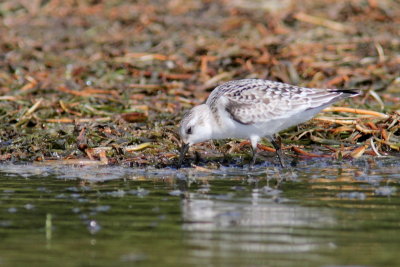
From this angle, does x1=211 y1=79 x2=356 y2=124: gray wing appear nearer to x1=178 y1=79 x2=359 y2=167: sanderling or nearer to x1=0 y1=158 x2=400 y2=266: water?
x1=178 y1=79 x2=359 y2=167: sanderling

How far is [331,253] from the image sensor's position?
234 inches

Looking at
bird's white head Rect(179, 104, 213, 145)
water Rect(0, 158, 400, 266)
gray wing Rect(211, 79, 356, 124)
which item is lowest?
water Rect(0, 158, 400, 266)

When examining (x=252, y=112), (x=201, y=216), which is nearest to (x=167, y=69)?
(x=252, y=112)

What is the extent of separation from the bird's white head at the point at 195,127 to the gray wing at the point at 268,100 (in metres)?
0.29

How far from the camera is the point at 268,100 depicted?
34.6 feet

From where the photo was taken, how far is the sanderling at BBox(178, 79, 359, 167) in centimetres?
1047

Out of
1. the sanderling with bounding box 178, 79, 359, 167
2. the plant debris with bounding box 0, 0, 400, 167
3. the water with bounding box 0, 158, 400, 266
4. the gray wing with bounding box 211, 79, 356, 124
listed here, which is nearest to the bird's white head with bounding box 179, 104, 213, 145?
the sanderling with bounding box 178, 79, 359, 167

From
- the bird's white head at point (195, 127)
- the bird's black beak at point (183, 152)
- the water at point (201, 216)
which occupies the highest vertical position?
the bird's white head at point (195, 127)

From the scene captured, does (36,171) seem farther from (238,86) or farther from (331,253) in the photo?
(331,253)

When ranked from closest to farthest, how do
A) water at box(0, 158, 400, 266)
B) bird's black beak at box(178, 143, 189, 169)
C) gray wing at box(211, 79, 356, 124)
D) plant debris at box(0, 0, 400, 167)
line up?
water at box(0, 158, 400, 266) < gray wing at box(211, 79, 356, 124) < bird's black beak at box(178, 143, 189, 169) < plant debris at box(0, 0, 400, 167)

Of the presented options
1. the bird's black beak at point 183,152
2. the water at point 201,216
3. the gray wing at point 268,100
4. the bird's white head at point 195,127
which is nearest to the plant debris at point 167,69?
the bird's black beak at point 183,152

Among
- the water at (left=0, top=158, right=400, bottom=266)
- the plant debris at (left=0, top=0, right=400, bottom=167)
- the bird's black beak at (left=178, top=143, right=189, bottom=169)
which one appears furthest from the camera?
the plant debris at (left=0, top=0, right=400, bottom=167)

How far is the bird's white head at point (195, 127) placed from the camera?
34.4 ft

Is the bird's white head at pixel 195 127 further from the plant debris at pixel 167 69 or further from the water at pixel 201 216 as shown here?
the plant debris at pixel 167 69
